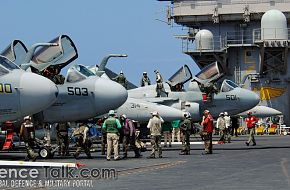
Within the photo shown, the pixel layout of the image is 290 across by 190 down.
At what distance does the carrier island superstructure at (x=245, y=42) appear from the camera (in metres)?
66.7

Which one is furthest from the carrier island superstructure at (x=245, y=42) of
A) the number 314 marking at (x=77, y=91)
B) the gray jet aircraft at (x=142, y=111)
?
the number 314 marking at (x=77, y=91)

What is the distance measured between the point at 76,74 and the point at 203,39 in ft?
135

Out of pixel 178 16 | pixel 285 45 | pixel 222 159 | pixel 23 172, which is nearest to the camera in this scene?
pixel 23 172

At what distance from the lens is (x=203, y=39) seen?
223ft

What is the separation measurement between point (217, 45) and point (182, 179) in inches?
2092

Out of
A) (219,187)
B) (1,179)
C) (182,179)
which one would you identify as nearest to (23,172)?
(1,179)

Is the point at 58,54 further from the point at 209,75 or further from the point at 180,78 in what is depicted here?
the point at 180,78

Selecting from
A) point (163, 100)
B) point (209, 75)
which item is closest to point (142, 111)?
point (163, 100)

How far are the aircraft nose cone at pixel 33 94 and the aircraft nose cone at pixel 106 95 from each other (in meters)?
4.14

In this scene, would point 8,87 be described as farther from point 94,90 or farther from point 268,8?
point 268,8

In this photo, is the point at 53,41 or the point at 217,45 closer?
the point at 53,41

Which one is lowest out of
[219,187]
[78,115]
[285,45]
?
[219,187]

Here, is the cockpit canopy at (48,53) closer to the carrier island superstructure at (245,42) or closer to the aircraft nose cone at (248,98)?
the aircraft nose cone at (248,98)

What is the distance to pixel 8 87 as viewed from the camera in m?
22.9
